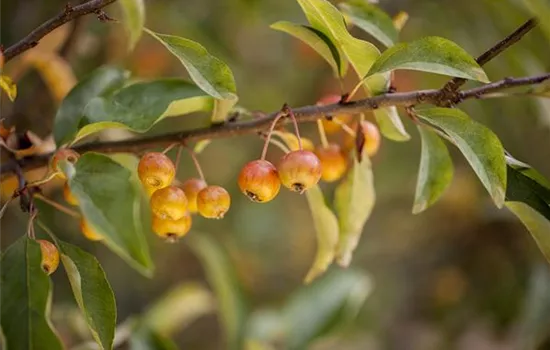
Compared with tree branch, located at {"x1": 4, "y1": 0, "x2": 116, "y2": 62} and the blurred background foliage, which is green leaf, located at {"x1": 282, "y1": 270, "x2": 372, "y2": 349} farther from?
tree branch, located at {"x1": 4, "y1": 0, "x2": 116, "y2": 62}

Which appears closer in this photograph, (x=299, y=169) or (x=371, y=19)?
(x=299, y=169)

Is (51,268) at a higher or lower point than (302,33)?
lower

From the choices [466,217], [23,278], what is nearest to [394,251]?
[466,217]

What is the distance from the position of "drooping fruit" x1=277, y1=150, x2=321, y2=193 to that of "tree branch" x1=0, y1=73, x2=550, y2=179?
0.06 metres

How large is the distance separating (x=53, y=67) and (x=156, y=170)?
1.49 ft

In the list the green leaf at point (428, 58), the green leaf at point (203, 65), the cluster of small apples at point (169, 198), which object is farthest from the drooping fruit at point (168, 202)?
the green leaf at point (428, 58)

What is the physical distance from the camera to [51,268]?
673 millimetres

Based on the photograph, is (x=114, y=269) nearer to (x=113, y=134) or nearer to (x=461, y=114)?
(x=113, y=134)

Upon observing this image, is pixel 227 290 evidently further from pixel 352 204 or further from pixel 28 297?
pixel 28 297

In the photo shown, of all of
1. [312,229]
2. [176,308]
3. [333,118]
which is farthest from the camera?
[312,229]

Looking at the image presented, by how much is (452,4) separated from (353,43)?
33.6 inches

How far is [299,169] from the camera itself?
0.68 metres

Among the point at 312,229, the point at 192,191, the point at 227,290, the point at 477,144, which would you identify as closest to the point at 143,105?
the point at 192,191

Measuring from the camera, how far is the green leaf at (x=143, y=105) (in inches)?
28.7
